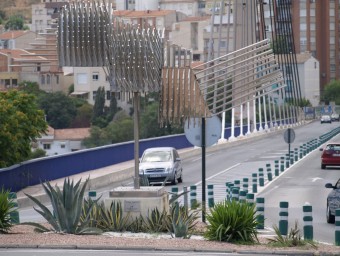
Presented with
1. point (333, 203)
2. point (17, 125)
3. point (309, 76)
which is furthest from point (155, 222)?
point (309, 76)

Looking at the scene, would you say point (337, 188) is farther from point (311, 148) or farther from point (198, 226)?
point (311, 148)

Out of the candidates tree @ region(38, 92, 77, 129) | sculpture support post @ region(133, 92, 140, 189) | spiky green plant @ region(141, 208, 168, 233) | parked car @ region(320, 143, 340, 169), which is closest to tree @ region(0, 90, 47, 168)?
parked car @ region(320, 143, 340, 169)

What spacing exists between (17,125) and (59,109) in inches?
3177

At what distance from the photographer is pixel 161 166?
44.3 metres

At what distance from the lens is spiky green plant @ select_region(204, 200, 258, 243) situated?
67.4 ft

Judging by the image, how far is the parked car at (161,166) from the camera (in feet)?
144

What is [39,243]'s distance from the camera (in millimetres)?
19859

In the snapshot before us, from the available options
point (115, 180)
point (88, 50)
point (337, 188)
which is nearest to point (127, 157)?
point (115, 180)

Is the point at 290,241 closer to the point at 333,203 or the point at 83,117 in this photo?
the point at 333,203

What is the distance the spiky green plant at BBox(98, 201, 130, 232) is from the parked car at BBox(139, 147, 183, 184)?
20.9 metres

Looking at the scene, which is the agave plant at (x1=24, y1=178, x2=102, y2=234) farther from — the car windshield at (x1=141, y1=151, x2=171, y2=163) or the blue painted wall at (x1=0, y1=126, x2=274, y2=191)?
the car windshield at (x1=141, y1=151, x2=171, y2=163)

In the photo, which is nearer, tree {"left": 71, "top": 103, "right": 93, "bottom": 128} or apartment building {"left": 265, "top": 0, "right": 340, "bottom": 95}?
tree {"left": 71, "top": 103, "right": 93, "bottom": 128}

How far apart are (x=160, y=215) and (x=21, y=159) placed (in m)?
24.7

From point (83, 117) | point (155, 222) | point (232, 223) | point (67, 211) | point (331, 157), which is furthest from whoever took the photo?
point (83, 117)
